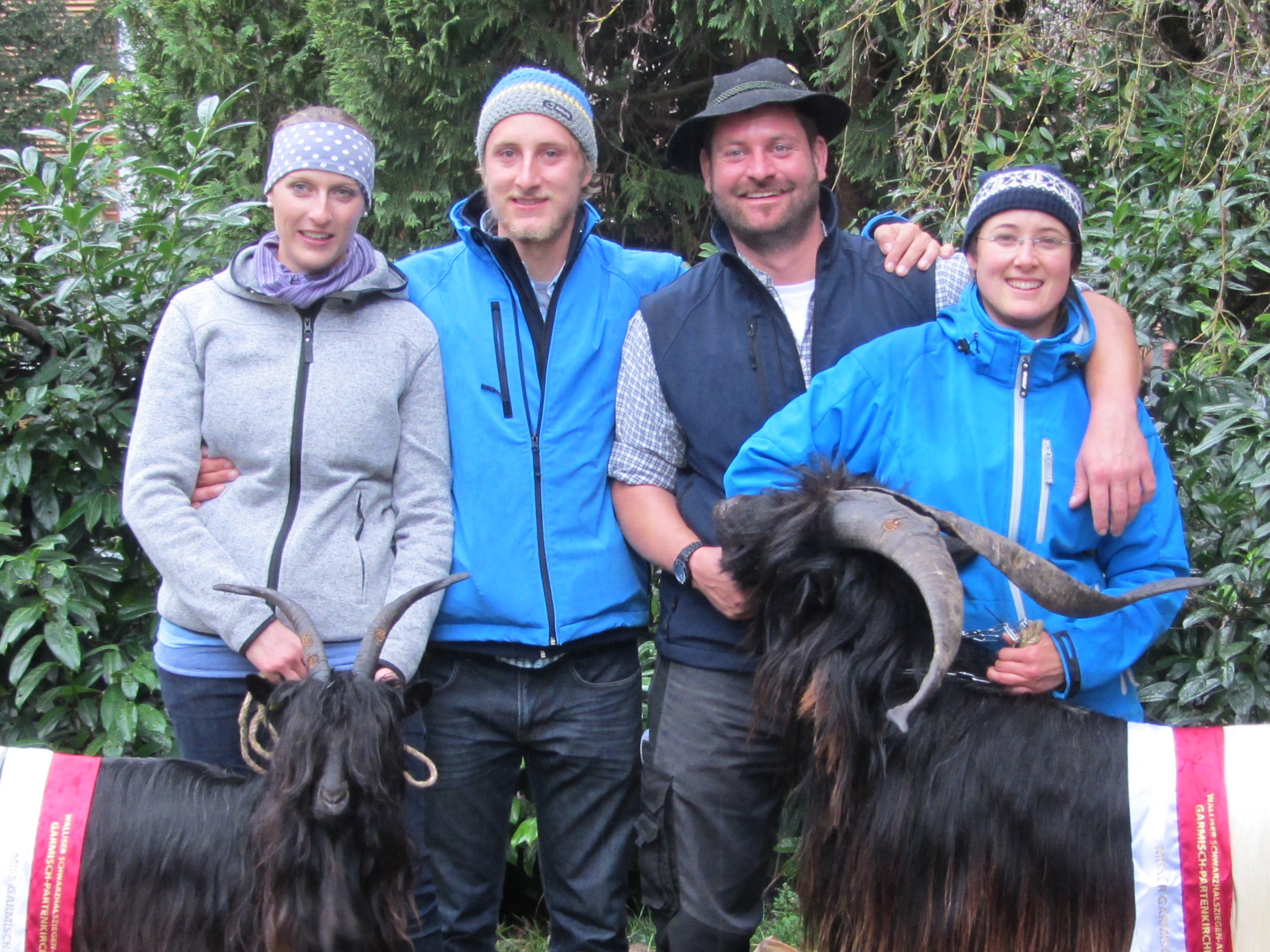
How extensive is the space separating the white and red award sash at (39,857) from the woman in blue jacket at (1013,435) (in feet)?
5.60

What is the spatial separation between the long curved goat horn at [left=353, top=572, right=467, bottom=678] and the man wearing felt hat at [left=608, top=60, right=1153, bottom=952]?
0.64 metres

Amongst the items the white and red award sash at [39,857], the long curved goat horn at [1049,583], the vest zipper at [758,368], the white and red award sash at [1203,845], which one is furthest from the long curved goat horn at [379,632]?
the white and red award sash at [1203,845]

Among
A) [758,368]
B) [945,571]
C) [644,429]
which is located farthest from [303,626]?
[945,571]

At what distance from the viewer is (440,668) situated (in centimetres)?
315

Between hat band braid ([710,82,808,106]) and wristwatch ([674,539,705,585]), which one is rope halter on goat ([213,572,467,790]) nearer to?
wristwatch ([674,539,705,585])

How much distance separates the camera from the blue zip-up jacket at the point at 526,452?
3.09m

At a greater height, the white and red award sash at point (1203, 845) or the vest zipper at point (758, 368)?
the vest zipper at point (758, 368)

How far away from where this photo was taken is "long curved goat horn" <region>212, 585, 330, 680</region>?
267 centimetres

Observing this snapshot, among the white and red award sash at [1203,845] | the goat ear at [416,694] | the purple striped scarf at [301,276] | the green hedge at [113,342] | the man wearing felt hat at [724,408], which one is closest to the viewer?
the white and red award sash at [1203,845]

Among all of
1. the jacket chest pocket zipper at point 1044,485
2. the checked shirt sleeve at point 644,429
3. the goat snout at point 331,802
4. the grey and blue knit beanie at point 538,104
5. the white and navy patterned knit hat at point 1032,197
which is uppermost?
the grey and blue knit beanie at point 538,104

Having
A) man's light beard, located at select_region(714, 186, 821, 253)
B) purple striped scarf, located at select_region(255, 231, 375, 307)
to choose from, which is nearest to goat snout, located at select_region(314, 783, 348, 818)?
purple striped scarf, located at select_region(255, 231, 375, 307)

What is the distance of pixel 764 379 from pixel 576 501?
0.57m

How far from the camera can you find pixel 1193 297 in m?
4.13

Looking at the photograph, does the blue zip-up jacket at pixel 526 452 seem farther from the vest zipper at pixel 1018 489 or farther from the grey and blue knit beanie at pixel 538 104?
the vest zipper at pixel 1018 489
